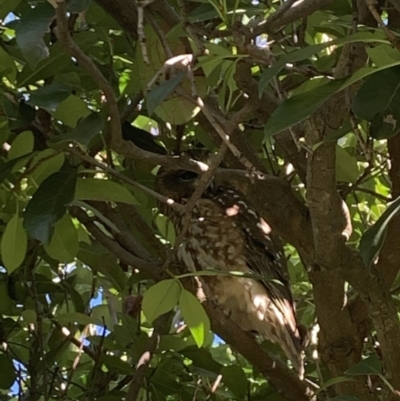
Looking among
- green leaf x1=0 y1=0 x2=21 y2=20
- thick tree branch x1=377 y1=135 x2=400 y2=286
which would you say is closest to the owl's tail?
thick tree branch x1=377 y1=135 x2=400 y2=286

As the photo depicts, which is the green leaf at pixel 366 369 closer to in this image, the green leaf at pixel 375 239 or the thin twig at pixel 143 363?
the green leaf at pixel 375 239

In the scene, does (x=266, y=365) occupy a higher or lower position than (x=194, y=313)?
lower

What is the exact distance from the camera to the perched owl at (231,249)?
2.11 m

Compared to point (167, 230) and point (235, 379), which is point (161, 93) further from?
point (235, 379)

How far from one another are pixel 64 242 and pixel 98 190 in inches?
4.5

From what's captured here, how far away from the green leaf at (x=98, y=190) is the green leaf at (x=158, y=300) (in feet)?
0.39

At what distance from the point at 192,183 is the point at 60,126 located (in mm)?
858

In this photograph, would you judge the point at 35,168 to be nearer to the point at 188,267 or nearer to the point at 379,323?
the point at 379,323

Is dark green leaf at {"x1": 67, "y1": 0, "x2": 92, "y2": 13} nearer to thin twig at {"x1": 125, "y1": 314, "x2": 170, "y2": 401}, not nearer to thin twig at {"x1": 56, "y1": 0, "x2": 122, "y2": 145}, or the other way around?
thin twig at {"x1": 56, "y1": 0, "x2": 122, "y2": 145}

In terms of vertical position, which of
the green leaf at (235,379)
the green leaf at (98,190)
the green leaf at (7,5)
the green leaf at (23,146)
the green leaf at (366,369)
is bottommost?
the green leaf at (235,379)

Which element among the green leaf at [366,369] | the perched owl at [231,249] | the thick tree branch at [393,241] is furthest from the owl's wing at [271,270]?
the green leaf at [366,369]

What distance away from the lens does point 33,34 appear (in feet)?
2.89

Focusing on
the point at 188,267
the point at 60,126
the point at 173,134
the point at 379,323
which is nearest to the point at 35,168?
the point at 60,126

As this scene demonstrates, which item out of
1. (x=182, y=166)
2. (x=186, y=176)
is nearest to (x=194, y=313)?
(x=182, y=166)
